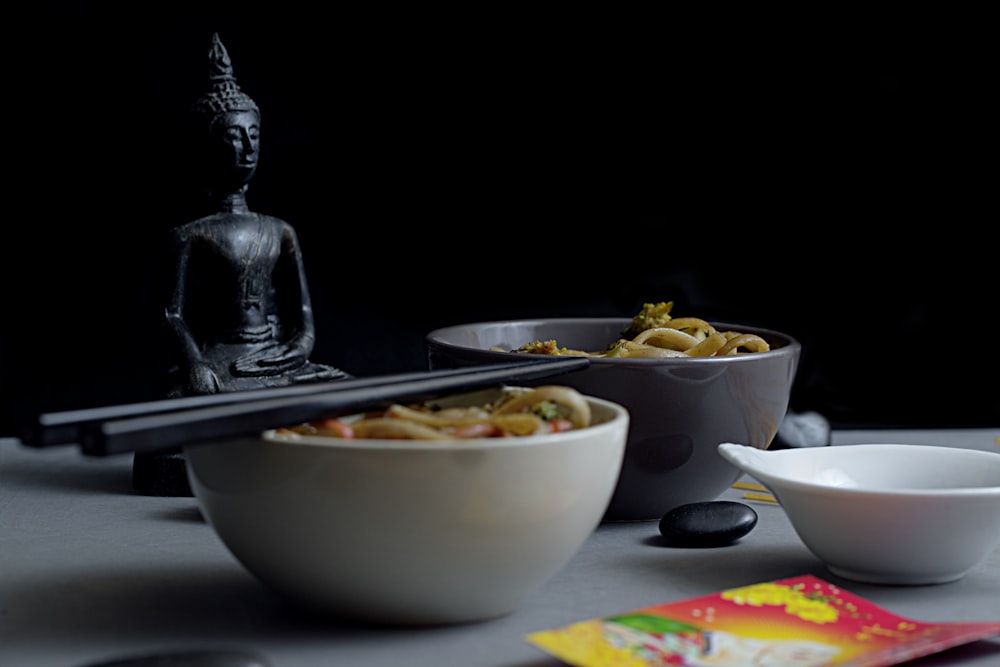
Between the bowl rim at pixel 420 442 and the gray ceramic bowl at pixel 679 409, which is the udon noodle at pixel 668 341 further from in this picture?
the bowl rim at pixel 420 442

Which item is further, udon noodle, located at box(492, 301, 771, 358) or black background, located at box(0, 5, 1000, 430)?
black background, located at box(0, 5, 1000, 430)

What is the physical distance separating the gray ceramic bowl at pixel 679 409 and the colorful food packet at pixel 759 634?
0.23m

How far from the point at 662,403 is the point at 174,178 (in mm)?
796

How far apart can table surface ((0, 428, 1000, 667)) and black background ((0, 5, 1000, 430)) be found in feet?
1.48

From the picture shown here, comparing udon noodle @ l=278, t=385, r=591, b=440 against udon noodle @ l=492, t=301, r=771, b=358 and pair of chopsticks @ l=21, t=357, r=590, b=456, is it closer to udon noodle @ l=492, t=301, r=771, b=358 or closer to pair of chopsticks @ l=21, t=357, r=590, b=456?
pair of chopsticks @ l=21, t=357, r=590, b=456

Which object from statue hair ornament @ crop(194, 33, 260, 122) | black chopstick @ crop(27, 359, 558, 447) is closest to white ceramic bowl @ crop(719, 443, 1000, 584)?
black chopstick @ crop(27, 359, 558, 447)

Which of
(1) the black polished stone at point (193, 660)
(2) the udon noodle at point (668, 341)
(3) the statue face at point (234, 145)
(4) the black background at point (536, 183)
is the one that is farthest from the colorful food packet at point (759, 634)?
(4) the black background at point (536, 183)

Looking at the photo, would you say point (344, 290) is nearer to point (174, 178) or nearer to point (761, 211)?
point (174, 178)

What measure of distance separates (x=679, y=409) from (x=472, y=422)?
11.2 inches

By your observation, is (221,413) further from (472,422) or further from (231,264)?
(231,264)

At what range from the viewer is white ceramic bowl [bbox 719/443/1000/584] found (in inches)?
31.1

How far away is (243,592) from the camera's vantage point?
2.67 ft

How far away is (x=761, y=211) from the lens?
5.41ft

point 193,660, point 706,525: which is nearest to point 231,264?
point 706,525
